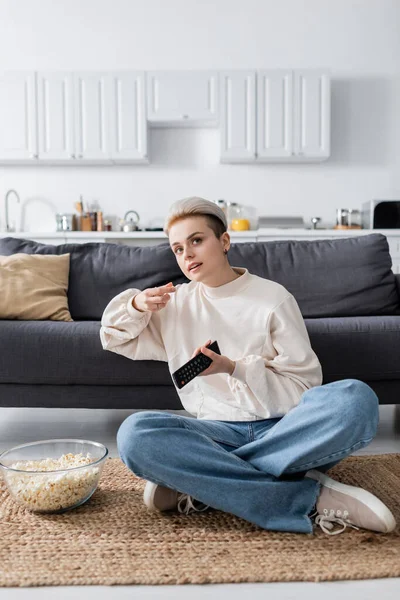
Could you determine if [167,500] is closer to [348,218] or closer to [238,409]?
[238,409]

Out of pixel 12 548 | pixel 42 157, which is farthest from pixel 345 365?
pixel 42 157

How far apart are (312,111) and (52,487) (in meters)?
3.94

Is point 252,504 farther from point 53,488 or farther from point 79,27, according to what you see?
point 79,27

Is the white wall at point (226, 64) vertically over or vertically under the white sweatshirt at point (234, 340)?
over

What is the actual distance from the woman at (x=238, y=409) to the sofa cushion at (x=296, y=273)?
82cm

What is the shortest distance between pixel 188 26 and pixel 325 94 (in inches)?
51.8

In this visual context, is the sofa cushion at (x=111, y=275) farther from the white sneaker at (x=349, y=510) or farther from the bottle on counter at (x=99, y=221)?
the bottle on counter at (x=99, y=221)

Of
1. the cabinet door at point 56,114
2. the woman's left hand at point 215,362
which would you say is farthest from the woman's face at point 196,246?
the cabinet door at point 56,114

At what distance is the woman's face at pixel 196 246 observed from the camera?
1584mm

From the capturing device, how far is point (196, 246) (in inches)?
62.7

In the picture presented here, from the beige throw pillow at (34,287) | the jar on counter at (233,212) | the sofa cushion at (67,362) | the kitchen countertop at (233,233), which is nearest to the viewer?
the sofa cushion at (67,362)

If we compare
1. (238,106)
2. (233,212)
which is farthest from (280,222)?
(238,106)

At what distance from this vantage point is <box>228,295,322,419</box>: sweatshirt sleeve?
1.44m

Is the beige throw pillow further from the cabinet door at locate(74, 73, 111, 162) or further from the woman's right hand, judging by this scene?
the cabinet door at locate(74, 73, 111, 162)
